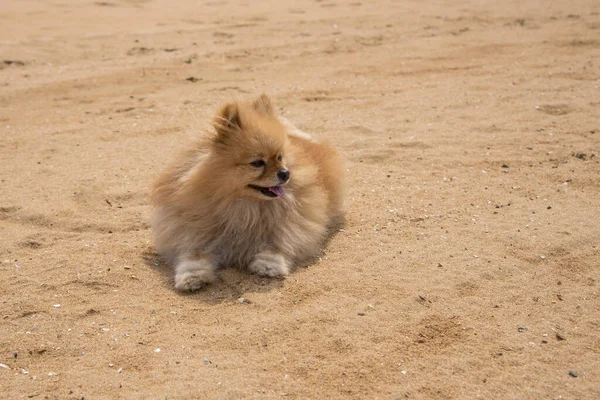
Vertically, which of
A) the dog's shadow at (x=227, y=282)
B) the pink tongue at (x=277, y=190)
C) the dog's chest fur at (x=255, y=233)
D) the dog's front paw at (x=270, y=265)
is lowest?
the dog's shadow at (x=227, y=282)

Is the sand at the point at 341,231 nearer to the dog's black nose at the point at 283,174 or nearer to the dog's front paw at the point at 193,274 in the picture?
the dog's front paw at the point at 193,274

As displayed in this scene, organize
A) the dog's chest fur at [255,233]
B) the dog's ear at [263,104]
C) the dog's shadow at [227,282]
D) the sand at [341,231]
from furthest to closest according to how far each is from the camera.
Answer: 1. the dog's ear at [263,104]
2. the dog's chest fur at [255,233]
3. the dog's shadow at [227,282]
4. the sand at [341,231]

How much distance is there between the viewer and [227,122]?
4.27 metres

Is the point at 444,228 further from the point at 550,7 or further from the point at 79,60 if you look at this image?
the point at 550,7

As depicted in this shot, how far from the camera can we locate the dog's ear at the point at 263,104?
4.61 metres

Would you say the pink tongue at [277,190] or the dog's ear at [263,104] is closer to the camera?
the pink tongue at [277,190]

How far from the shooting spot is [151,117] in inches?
296

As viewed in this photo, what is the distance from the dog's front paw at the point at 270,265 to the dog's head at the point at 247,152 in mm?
400

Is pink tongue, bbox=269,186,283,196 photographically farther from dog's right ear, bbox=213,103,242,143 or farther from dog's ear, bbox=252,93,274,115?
dog's ear, bbox=252,93,274,115

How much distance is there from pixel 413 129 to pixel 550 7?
7.40 metres

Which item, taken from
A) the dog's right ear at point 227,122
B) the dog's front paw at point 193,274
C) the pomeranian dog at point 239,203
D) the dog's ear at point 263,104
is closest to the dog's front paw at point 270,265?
the pomeranian dog at point 239,203

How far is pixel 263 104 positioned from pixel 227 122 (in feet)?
1.47

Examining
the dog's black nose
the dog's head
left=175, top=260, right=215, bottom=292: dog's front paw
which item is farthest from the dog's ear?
left=175, top=260, right=215, bottom=292: dog's front paw

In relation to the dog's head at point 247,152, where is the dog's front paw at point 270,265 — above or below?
below
